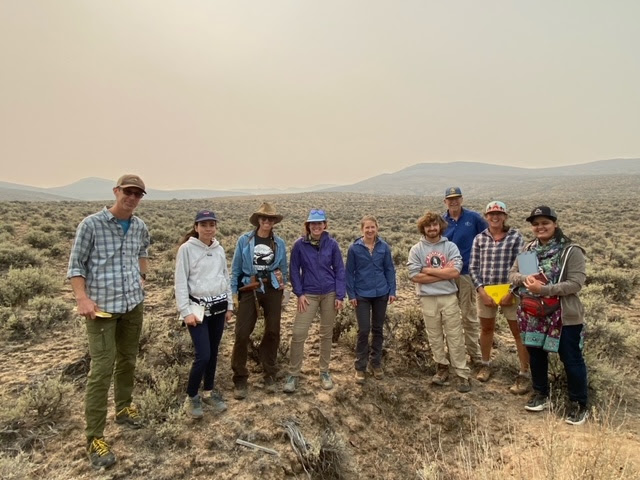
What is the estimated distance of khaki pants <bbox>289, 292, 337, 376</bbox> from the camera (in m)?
4.21

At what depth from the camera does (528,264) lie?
12.1ft

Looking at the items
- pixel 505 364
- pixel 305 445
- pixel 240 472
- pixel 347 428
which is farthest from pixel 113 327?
pixel 505 364

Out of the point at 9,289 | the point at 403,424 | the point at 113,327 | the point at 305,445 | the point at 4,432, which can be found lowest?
the point at 403,424

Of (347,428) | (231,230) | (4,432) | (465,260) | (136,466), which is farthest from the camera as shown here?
(231,230)

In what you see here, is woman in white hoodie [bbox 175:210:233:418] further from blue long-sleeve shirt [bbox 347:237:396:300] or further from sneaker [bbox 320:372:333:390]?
blue long-sleeve shirt [bbox 347:237:396:300]

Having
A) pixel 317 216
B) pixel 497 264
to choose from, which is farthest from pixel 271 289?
pixel 497 264

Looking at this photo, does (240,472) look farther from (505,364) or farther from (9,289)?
(9,289)

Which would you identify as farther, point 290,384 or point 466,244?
point 466,244

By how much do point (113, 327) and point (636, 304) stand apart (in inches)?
378

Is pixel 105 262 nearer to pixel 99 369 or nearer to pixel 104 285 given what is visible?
pixel 104 285

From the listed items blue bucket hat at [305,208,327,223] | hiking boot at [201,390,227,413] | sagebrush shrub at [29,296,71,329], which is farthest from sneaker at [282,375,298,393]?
sagebrush shrub at [29,296,71,329]

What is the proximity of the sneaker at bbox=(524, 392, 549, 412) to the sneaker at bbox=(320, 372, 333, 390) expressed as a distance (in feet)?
7.17

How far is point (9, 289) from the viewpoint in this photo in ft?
20.8

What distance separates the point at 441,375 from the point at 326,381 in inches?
57.5
